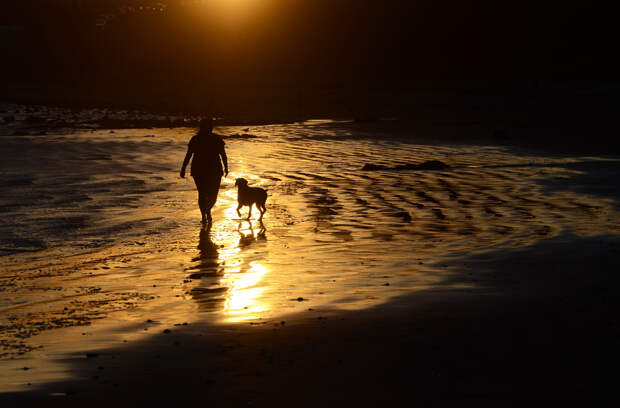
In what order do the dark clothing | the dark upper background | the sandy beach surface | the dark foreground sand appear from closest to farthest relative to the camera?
the dark foreground sand, the sandy beach surface, the dark clothing, the dark upper background

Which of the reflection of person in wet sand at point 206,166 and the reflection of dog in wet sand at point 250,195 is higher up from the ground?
the reflection of person in wet sand at point 206,166

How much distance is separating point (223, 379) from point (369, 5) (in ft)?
Result: 302

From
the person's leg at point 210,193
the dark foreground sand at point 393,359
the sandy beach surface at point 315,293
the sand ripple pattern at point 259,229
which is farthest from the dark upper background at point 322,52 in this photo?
the dark foreground sand at point 393,359

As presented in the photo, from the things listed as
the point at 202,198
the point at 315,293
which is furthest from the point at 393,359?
the point at 202,198

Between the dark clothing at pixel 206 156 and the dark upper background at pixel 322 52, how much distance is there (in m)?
47.4

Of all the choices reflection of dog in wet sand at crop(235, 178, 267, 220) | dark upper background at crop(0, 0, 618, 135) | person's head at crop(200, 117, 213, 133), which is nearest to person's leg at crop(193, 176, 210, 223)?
reflection of dog in wet sand at crop(235, 178, 267, 220)

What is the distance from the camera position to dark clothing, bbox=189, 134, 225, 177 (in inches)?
555

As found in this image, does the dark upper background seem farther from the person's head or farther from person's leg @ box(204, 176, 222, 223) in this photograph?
person's leg @ box(204, 176, 222, 223)

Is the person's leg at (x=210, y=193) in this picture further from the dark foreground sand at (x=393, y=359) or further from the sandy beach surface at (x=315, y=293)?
the dark foreground sand at (x=393, y=359)

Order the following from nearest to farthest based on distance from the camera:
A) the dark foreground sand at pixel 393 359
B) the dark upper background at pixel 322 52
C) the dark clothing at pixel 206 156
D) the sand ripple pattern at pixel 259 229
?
the dark foreground sand at pixel 393 359 → the sand ripple pattern at pixel 259 229 → the dark clothing at pixel 206 156 → the dark upper background at pixel 322 52

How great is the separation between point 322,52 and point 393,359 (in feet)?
286

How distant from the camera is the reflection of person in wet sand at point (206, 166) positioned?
45.8ft

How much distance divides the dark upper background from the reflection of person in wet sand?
1867 inches

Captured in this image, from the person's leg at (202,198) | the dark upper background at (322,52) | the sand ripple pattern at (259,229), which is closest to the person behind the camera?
the sand ripple pattern at (259,229)
